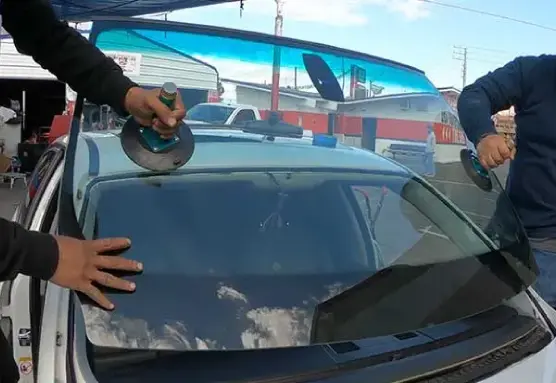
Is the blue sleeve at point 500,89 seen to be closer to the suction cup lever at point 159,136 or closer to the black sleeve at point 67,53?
the suction cup lever at point 159,136

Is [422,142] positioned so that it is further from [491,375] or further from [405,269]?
[491,375]

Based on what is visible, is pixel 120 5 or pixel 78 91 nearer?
pixel 78 91

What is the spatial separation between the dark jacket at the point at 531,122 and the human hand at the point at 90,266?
55.3 inches

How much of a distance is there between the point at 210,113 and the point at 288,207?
1.18 feet

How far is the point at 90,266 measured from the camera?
50.3 inches

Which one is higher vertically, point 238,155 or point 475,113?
point 475,113

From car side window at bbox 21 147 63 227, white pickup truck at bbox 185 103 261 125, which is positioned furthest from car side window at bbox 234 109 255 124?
car side window at bbox 21 147 63 227

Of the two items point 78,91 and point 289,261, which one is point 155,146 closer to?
point 78,91

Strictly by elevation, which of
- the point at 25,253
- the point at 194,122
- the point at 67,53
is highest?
the point at 67,53

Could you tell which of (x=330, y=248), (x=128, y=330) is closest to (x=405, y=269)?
(x=330, y=248)

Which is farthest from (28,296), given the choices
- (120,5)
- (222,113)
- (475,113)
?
(120,5)

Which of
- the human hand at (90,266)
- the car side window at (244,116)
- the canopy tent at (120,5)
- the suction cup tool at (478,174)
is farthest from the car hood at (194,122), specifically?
the canopy tent at (120,5)

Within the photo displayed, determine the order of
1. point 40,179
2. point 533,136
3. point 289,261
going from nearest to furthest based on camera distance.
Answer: point 289,261, point 533,136, point 40,179

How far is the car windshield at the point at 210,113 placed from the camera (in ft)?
5.83
